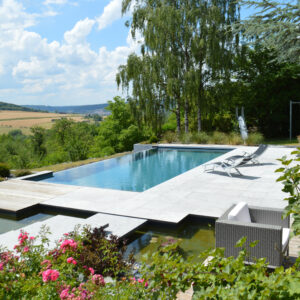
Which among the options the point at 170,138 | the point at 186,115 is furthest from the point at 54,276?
the point at 186,115

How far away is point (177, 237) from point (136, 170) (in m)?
6.88

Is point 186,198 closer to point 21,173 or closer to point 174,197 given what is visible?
point 174,197

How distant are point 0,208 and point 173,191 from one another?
393 cm

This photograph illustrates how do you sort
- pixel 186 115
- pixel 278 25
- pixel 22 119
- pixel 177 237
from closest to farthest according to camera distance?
pixel 177 237 < pixel 278 25 < pixel 186 115 < pixel 22 119

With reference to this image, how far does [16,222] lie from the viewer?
652 cm

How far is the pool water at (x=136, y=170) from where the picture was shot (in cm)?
1016

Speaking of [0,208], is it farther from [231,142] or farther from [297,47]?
[231,142]

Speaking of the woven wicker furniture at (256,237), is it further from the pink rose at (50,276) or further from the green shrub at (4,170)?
the green shrub at (4,170)

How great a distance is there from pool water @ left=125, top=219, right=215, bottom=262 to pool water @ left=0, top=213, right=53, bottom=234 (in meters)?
2.33

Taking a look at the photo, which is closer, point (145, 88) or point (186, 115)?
point (145, 88)

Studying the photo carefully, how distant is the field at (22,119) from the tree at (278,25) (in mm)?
43264

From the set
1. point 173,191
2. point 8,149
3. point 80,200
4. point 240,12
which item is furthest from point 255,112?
point 8,149

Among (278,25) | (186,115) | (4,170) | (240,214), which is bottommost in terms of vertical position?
(4,170)

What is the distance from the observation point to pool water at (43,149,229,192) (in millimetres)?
10156
